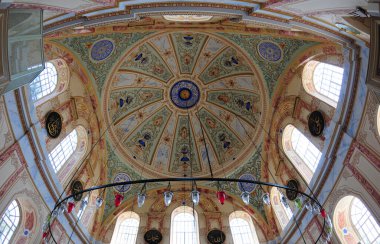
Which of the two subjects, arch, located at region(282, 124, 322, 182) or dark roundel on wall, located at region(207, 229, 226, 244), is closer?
arch, located at region(282, 124, 322, 182)

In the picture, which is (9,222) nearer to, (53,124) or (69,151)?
(53,124)

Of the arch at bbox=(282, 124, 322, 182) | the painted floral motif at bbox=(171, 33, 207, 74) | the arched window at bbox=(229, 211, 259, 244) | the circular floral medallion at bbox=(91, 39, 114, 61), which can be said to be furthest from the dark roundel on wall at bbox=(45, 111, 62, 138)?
the arch at bbox=(282, 124, 322, 182)

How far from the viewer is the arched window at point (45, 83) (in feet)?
33.6

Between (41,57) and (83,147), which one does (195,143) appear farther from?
(41,57)

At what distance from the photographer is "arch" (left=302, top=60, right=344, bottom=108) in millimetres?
10469

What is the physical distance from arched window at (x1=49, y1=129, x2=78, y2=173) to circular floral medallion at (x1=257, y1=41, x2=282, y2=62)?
401 inches

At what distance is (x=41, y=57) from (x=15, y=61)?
3.36ft

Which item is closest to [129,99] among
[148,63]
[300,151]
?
[148,63]

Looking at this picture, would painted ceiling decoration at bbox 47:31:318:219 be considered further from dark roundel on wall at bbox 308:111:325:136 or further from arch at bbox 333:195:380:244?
arch at bbox 333:195:380:244

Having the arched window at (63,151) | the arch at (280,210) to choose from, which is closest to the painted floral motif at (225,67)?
the arch at (280,210)

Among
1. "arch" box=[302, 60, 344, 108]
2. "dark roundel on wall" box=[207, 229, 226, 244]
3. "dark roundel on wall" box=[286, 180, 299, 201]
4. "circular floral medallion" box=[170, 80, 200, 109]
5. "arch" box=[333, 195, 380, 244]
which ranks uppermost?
"circular floral medallion" box=[170, 80, 200, 109]

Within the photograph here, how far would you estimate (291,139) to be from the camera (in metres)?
13.6

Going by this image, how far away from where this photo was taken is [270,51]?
1356 cm

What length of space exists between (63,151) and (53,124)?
1622 millimetres
